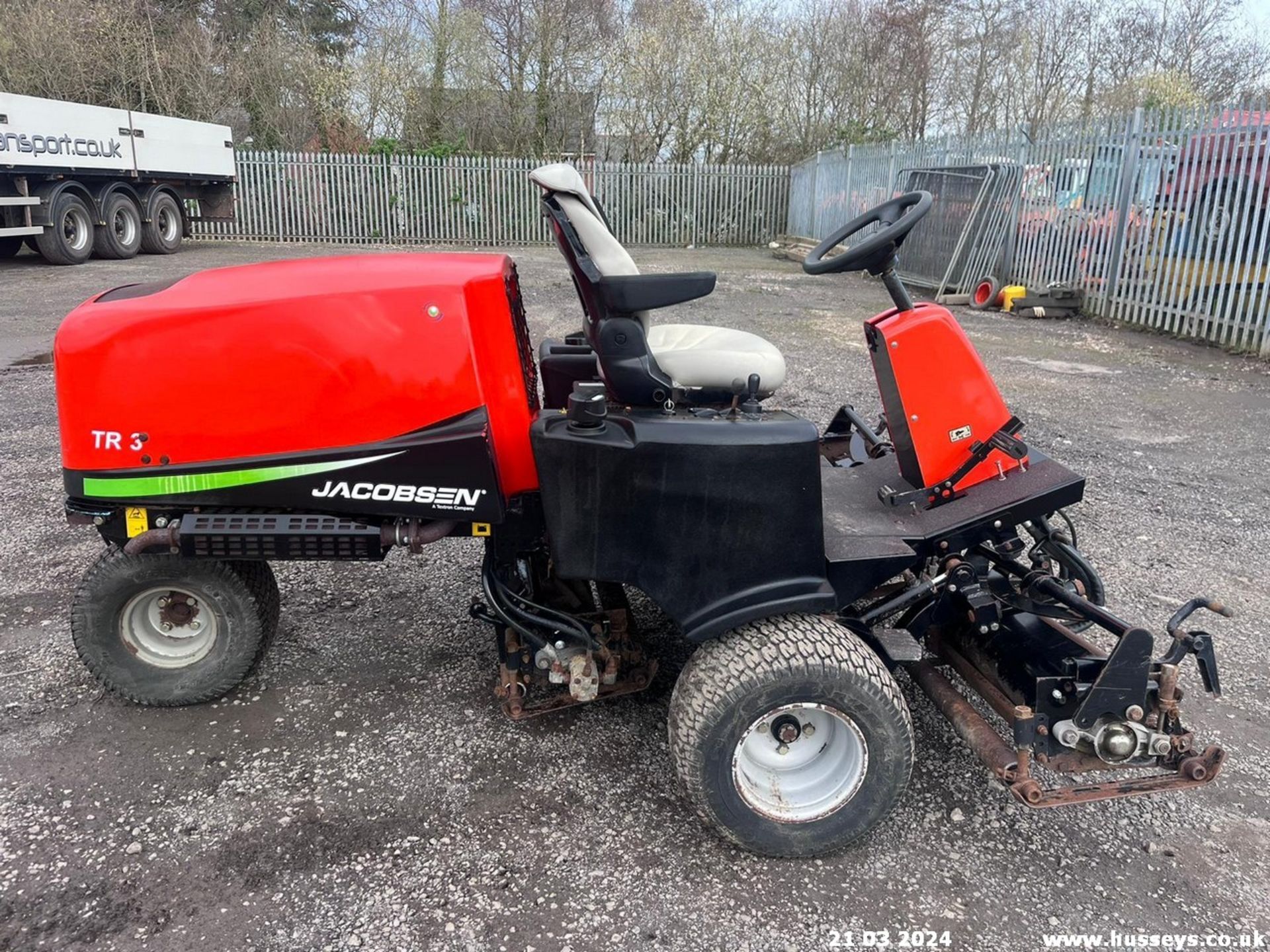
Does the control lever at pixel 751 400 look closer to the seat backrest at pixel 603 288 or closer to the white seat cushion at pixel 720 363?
the white seat cushion at pixel 720 363

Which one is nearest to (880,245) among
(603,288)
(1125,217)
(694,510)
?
(603,288)

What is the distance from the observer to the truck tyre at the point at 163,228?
631 inches

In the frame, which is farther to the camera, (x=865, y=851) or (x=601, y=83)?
(x=601, y=83)

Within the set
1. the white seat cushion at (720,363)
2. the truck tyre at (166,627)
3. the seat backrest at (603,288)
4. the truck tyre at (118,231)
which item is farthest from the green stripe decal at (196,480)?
the truck tyre at (118,231)

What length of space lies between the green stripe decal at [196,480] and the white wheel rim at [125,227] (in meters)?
15.0

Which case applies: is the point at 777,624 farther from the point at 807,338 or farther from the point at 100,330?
the point at 807,338

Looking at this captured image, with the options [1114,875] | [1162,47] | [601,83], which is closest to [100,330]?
[1114,875]

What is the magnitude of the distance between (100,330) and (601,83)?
76.8ft

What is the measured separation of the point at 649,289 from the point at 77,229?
49.8 ft

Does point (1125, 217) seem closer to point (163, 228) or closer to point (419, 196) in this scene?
point (419, 196)

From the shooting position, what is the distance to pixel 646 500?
7.73ft

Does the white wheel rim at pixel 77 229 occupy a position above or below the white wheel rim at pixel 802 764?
above

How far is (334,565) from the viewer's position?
4.27 metres

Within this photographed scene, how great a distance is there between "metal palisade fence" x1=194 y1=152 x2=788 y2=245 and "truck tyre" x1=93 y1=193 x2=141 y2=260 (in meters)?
3.83
